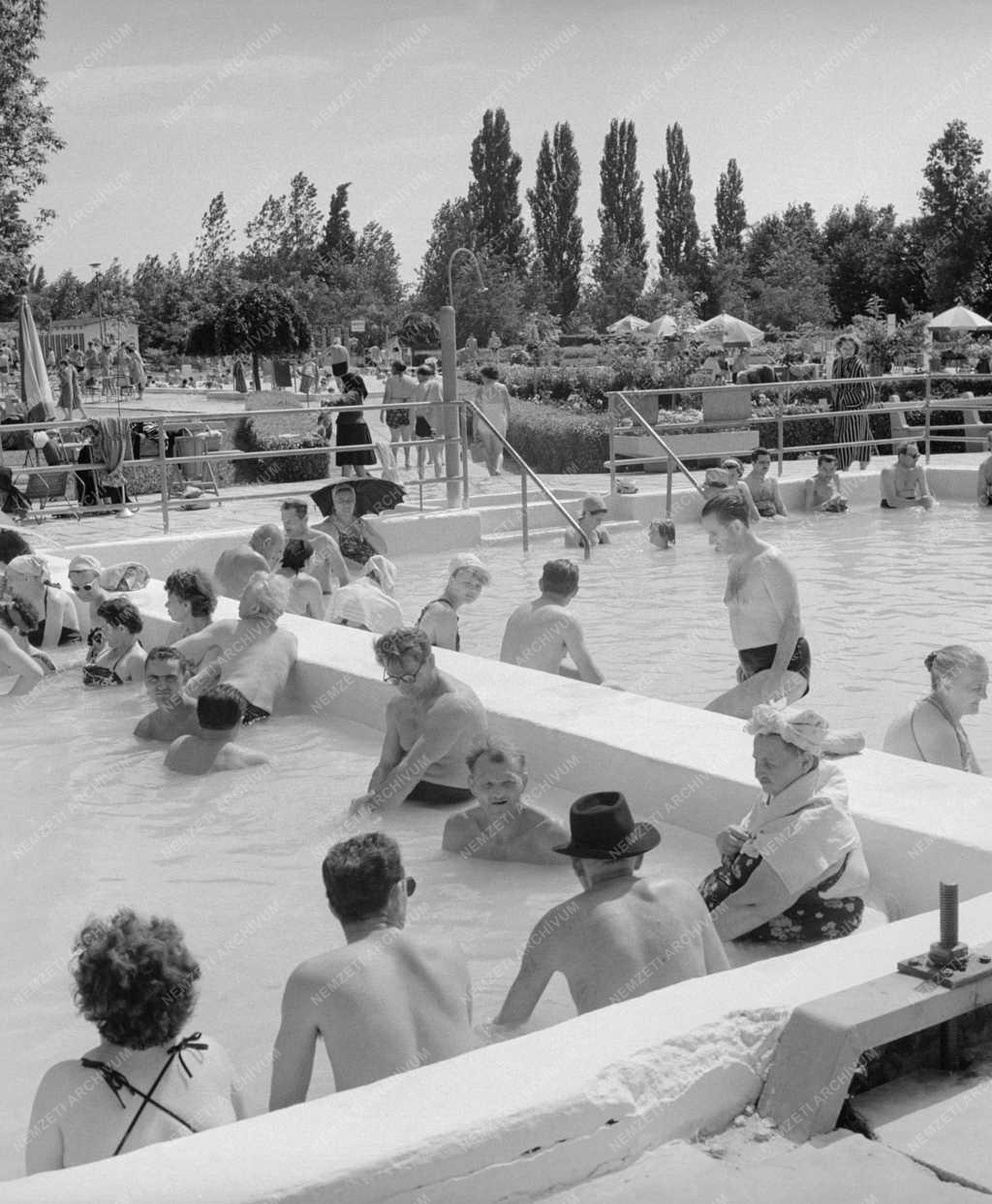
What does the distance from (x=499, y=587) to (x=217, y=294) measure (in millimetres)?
37988

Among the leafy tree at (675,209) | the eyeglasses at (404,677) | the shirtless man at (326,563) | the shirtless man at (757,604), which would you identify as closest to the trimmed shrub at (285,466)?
the shirtless man at (326,563)

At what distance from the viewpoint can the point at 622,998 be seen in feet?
12.5

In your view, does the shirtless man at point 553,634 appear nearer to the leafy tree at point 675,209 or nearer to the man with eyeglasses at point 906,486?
the man with eyeglasses at point 906,486

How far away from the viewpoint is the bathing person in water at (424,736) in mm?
6258

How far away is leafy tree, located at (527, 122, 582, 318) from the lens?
266ft

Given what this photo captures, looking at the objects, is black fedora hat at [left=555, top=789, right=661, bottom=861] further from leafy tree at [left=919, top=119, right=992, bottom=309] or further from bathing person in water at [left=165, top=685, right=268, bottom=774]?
leafy tree at [left=919, top=119, right=992, bottom=309]

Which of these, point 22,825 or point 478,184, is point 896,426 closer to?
point 22,825

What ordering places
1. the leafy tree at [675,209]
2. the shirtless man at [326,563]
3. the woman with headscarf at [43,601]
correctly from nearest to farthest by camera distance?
the woman with headscarf at [43,601], the shirtless man at [326,563], the leafy tree at [675,209]

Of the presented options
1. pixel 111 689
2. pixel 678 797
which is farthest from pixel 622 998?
pixel 111 689

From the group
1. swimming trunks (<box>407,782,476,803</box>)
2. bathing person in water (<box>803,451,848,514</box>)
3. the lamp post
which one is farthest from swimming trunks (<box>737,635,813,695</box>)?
bathing person in water (<box>803,451,848,514</box>)

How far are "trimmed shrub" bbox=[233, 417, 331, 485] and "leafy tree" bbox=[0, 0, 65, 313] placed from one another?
845 cm

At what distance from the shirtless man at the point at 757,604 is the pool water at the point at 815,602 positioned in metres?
1.04

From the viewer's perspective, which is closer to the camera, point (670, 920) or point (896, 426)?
point (670, 920)

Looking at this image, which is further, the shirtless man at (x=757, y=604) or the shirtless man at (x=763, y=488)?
the shirtless man at (x=763, y=488)
